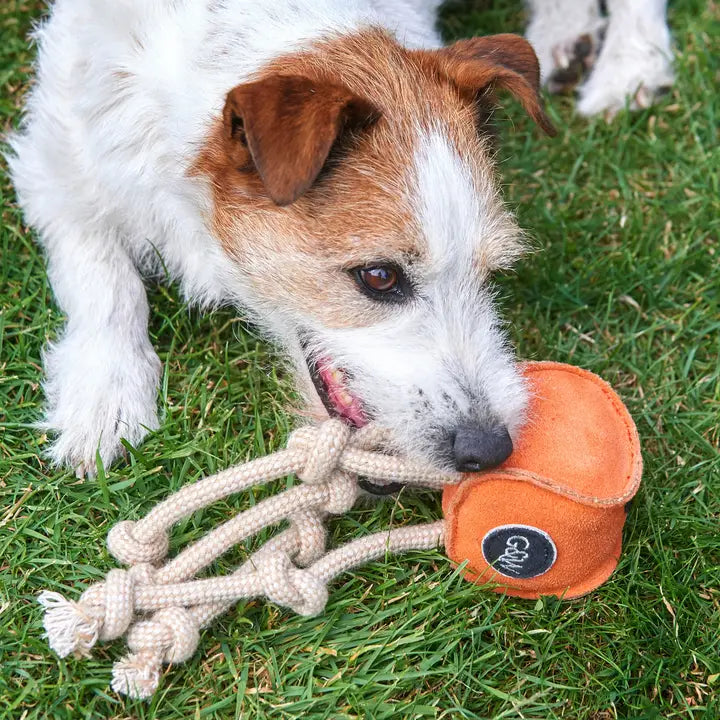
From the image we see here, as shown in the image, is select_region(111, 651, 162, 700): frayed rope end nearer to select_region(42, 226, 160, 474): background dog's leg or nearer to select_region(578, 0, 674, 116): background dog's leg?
select_region(42, 226, 160, 474): background dog's leg

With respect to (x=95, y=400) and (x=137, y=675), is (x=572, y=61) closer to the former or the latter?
(x=95, y=400)

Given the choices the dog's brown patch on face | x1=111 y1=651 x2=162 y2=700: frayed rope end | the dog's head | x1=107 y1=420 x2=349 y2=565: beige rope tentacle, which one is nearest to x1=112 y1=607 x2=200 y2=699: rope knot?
x1=111 y1=651 x2=162 y2=700: frayed rope end

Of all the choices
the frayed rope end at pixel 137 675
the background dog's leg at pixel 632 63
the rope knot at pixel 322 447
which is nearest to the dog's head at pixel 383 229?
the rope knot at pixel 322 447

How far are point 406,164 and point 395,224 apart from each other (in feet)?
0.59

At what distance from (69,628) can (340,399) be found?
978 millimetres

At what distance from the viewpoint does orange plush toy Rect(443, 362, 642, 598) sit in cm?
241

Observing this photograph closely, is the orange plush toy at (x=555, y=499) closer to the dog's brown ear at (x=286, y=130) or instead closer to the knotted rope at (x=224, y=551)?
the knotted rope at (x=224, y=551)

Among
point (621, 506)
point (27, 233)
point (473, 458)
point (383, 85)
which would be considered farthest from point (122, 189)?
point (621, 506)

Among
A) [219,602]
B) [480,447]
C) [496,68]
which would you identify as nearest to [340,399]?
[480,447]

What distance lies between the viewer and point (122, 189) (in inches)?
123

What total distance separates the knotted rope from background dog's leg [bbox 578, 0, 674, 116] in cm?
260

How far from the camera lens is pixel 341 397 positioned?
2.80 m

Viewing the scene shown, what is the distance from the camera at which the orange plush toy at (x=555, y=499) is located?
2410 millimetres

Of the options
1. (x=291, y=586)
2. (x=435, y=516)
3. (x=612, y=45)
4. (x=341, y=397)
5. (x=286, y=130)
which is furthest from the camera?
(x=612, y=45)
